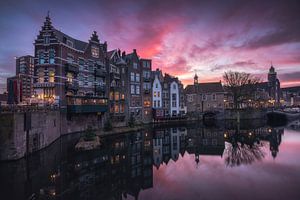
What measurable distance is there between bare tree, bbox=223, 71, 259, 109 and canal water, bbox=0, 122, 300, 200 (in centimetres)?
5290

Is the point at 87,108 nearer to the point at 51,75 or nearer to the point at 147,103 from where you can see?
the point at 51,75

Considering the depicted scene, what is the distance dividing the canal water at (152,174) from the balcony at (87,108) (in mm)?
11658

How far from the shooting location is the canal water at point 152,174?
14.9 meters

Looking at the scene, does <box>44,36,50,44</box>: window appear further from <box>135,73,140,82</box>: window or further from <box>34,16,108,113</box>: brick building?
<box>135,73,140,82</box>: window

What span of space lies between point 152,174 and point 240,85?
238ft

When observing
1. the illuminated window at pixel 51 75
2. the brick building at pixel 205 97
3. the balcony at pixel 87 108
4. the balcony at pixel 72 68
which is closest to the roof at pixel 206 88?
the brick building at pixel 205 97

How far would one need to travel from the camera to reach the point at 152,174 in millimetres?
19984

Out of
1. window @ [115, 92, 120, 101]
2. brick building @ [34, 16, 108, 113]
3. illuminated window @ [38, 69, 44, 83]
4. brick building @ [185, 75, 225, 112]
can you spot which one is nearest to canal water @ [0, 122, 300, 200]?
brick building @ [34, 16, 108, 113]

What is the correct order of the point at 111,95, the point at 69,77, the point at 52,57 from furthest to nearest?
the point at 111,95 → the point at 69,77 → the point at 52,57

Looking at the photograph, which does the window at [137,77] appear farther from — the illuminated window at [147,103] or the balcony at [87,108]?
the balcony at [87,108]

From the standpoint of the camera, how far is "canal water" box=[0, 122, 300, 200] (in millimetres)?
14883

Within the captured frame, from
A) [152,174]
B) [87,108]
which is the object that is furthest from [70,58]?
[152,174]

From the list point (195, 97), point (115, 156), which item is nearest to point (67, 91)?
point (115, 156)

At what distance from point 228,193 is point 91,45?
46594 mm
